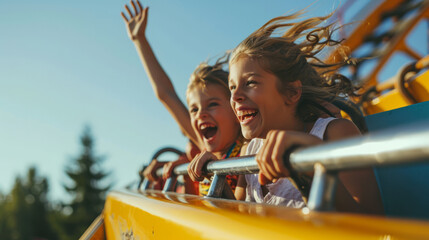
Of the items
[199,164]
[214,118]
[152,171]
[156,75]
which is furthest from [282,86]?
[156,75]

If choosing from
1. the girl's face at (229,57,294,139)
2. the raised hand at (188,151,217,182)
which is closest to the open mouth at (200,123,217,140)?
the girl's face at (229,57,294,139)

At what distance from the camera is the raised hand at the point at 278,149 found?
0.84 metres

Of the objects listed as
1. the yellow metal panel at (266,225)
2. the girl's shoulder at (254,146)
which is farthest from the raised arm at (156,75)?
the yellow metal panel at (266,225)

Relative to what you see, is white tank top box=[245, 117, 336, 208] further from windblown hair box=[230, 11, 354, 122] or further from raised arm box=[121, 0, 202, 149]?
raised arm box=[121, 0, 202, 149]

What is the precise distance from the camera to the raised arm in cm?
309

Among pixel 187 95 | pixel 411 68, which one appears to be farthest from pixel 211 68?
pixel 411 68

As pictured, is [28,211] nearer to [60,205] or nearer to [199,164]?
[60,205]

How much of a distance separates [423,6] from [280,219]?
6.67 m

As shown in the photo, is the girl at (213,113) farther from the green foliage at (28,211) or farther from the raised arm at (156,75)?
the green foliage at (28,211)

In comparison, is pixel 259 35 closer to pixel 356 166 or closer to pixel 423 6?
pixel 356 166

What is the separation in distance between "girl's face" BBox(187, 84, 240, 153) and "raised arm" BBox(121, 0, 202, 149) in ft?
1.14

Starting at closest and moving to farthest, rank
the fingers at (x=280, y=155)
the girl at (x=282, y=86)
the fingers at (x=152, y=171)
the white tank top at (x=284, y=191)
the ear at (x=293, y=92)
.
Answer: the fingers at (x=280, y=155)
the white tank top at (x=284, y=191)
the girl at (x=282, y=86)
the ear at (x=293, y=92)
the fingers at (x=152, y=171)

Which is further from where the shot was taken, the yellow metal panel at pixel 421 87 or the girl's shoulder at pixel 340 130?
the yellow metal panel at pixel 421 87

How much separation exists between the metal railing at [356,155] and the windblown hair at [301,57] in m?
1.03
